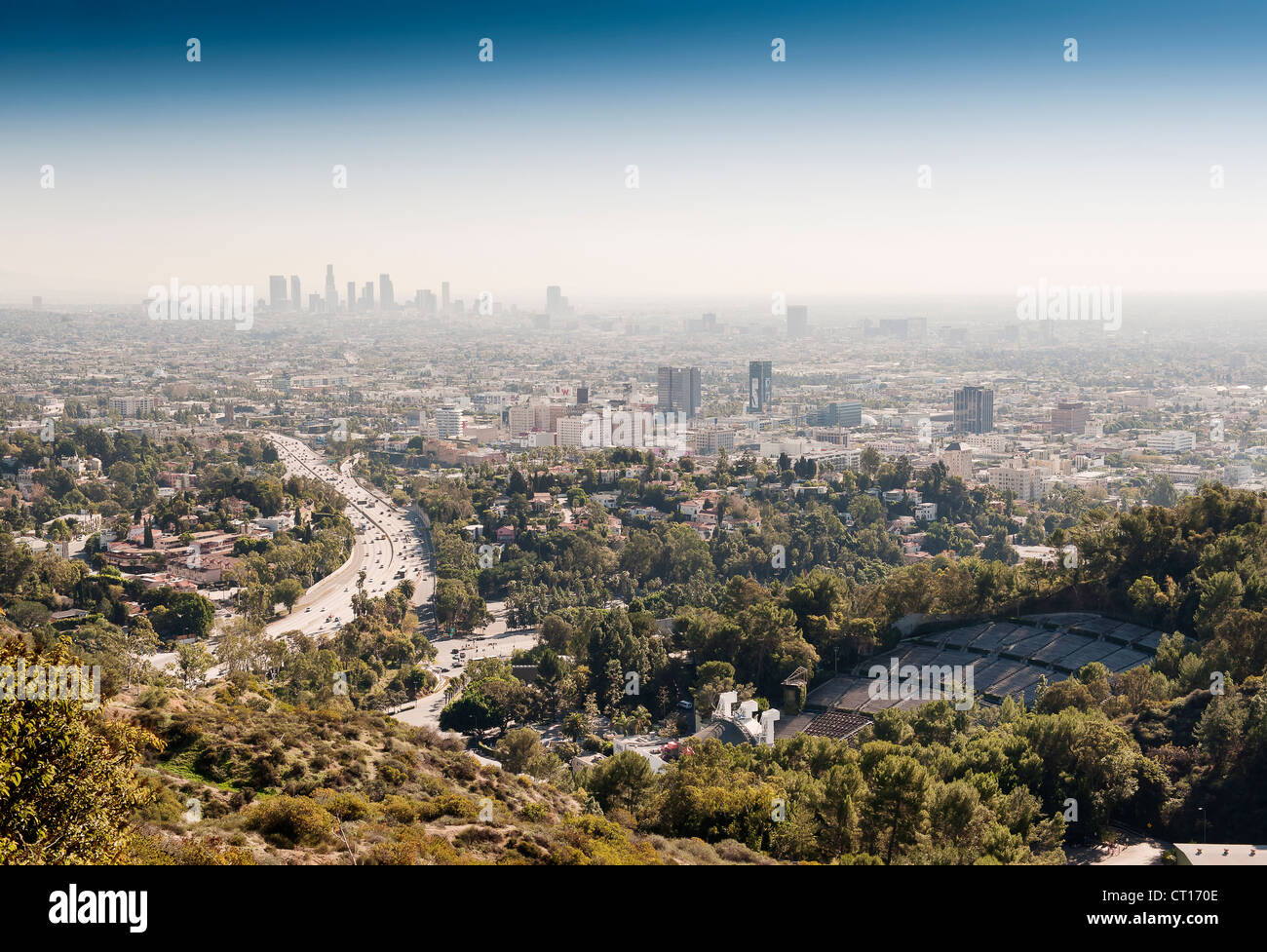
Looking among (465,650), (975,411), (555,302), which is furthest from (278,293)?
(465,650)

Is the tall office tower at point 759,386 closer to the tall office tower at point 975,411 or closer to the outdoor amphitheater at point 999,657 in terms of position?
the tall office tower at point 975,411

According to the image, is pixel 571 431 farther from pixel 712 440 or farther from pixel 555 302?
pixel 555 302

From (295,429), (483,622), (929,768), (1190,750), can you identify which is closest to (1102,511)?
(1190,750)

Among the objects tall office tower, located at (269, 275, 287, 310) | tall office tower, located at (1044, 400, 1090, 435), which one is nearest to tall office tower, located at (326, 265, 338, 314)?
tall office tower, located at (269, 275, 287, 310)

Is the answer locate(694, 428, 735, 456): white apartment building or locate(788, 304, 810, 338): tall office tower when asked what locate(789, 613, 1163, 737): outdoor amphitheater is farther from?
locate(788, 304, 810, 338): tall office tower

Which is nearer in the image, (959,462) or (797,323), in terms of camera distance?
(959,462)

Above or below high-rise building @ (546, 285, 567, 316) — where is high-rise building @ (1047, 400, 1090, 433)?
below
